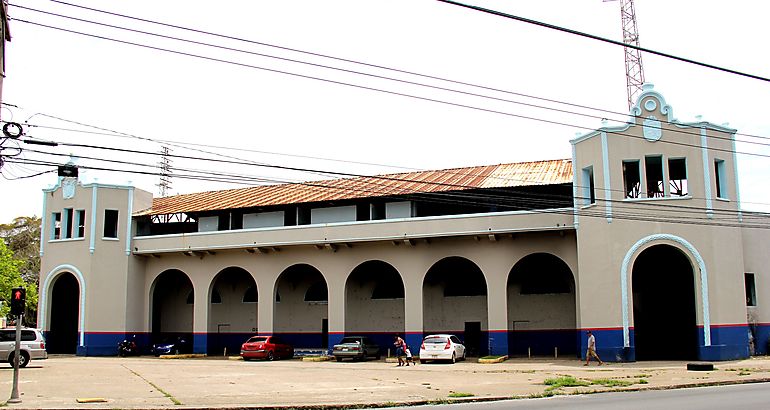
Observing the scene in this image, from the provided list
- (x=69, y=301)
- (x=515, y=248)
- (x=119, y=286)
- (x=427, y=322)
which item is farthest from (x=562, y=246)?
(x=69, y=301)

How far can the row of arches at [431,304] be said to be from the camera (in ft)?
118

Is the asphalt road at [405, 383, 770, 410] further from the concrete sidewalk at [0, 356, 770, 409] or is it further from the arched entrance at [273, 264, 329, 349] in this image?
the arched entrance at [273, 264, 329, 349]

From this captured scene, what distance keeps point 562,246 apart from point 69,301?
29124 mm

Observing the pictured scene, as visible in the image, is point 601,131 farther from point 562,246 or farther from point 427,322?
point 427,322

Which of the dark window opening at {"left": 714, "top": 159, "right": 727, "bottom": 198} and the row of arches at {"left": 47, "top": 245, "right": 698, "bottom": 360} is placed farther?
the row of arches at {"left": 47, "top": 245, "right": 698, "bottom": 360}

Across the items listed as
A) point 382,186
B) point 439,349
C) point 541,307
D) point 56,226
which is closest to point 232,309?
point 56,226

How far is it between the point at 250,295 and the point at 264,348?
757 centimetres

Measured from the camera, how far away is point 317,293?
43.5 m

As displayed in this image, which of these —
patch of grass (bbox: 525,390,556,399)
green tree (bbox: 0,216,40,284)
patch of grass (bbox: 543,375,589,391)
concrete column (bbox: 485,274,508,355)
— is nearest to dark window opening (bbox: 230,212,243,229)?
concrete column (bbox: 485,274,508,355)

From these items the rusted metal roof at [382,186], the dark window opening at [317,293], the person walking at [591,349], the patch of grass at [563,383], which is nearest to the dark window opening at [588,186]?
the rusted metal roof at [382,186]

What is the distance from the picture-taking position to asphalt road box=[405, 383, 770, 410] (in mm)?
15430

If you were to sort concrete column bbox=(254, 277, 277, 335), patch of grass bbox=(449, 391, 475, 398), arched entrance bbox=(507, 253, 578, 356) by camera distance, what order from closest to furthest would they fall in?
patch of grass bbox=(449, 391, 475, 398), arched entrance bbox=(507, 253, 578, 356), concrete column bbox=(254, 277, 277, 335)

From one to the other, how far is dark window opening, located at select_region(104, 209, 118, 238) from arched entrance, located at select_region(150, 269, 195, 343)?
4145 mm

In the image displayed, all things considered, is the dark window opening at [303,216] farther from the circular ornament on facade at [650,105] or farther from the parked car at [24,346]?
A: the circular ornament on facade at [650,105]
